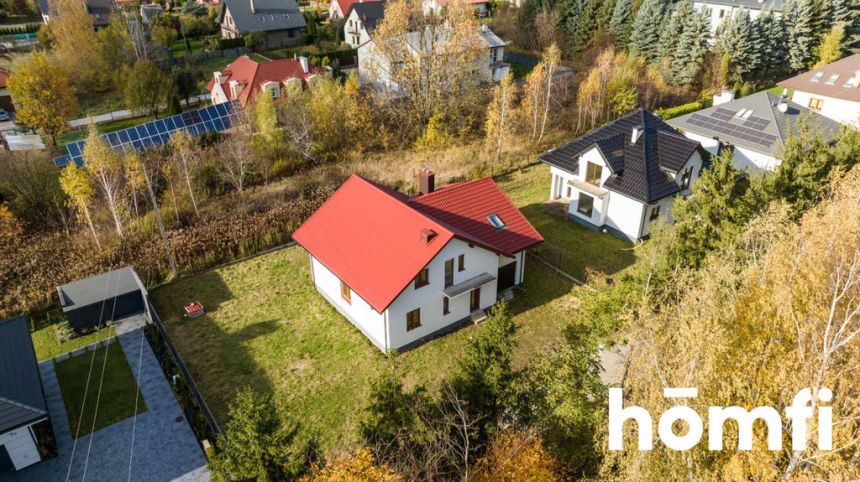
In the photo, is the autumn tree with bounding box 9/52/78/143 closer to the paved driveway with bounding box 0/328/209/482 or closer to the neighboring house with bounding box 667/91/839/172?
the paved driveway with bounding box 0/328/209/482

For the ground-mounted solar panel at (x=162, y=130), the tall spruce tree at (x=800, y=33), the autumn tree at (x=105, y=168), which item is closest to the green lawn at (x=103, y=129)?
the ground-mounted solar panel at (x=162, y=130)

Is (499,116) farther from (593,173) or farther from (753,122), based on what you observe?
(753,122)

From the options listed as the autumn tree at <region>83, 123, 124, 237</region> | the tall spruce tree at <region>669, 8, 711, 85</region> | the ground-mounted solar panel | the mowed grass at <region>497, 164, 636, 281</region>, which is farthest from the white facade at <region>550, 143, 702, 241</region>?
the tall spruce tree at <region>669, 8, 711, 85</region>

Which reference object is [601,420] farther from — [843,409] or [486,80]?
[486,80]

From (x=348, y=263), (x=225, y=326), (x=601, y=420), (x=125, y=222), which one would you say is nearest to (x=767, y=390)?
(x=601, y=420)

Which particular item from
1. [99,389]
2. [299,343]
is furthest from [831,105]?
[99,389]
